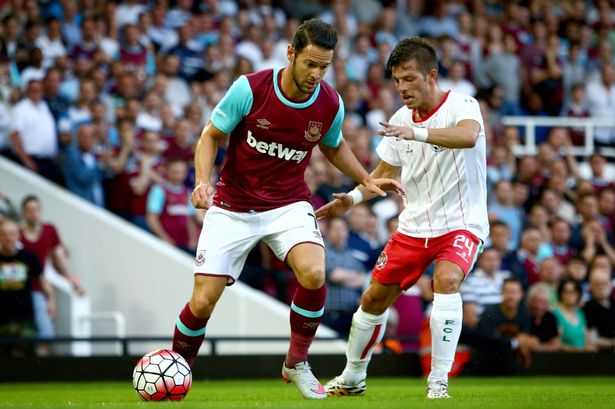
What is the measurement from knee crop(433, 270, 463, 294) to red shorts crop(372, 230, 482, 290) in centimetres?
20

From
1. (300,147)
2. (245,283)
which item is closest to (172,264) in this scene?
(245,283)

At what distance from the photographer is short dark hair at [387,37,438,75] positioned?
846 cm

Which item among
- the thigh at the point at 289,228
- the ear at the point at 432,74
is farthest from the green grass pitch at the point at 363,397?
the ear at the point at 432,74

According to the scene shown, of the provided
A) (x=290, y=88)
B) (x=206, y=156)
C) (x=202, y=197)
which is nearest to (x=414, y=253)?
(x=290, y=88)

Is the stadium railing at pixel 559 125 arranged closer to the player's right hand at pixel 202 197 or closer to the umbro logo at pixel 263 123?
the umbro logo at pixel 263 123

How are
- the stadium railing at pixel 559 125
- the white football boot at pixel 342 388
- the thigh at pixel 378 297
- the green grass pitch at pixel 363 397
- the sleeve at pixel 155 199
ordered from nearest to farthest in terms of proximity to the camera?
1. the green grass pitch at pixel 363 397
2. the thigh at pixel 378 297
3. the white football boot at pixel 342 388
4. the sleeve at pixel 155 199
5. the stadium railing at pixel 559 125

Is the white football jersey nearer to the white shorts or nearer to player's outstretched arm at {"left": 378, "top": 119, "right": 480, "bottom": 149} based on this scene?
player's outstretched arm at {"left": 378, "top": 119, "right": 480, "bottom": 149}

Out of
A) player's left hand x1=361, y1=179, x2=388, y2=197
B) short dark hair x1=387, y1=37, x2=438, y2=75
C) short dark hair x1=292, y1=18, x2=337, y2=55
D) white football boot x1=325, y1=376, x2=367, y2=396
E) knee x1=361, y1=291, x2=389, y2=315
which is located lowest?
white football boot x1=325, y1=376, x2=367, y2=396

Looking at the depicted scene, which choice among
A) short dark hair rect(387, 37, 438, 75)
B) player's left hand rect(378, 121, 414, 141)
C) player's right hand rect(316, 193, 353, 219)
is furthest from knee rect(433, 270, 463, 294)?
short dark hair rect(387, 37, 438, 75)

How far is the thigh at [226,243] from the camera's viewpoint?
27.5 feet

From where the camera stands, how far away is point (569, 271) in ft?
48.7

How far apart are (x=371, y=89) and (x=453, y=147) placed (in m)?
9.69

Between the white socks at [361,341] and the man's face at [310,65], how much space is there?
5.75ft

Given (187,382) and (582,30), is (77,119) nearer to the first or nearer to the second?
(187,382)
